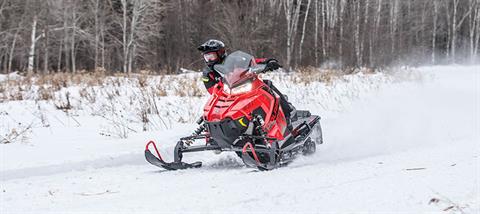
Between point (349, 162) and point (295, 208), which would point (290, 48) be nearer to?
point (349, 162)

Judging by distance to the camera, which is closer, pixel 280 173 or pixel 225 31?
pixel 280 173

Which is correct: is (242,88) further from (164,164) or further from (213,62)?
(164,164)

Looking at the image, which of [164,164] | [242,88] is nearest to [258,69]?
[242,88]

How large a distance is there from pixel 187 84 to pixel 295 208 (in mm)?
10152

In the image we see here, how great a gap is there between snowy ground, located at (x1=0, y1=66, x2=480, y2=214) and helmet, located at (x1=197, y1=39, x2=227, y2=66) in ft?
4.02

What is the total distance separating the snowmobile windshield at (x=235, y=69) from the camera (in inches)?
247

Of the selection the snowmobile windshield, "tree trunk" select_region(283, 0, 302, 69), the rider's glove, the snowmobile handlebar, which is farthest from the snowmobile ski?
"tree trunk" select_region(283, 0, 302, 69)

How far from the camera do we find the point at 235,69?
6.32m

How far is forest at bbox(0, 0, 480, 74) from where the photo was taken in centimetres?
3003

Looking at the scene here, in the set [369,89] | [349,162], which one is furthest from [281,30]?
[349,162]

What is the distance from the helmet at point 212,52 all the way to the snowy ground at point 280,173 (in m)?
1.23

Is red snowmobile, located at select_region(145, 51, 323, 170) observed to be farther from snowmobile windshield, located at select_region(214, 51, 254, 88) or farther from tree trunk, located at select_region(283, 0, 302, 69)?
tree trunk, located at select_region(283, 0, 302, 69)

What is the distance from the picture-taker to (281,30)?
105 feet

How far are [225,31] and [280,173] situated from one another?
26.6 meters
